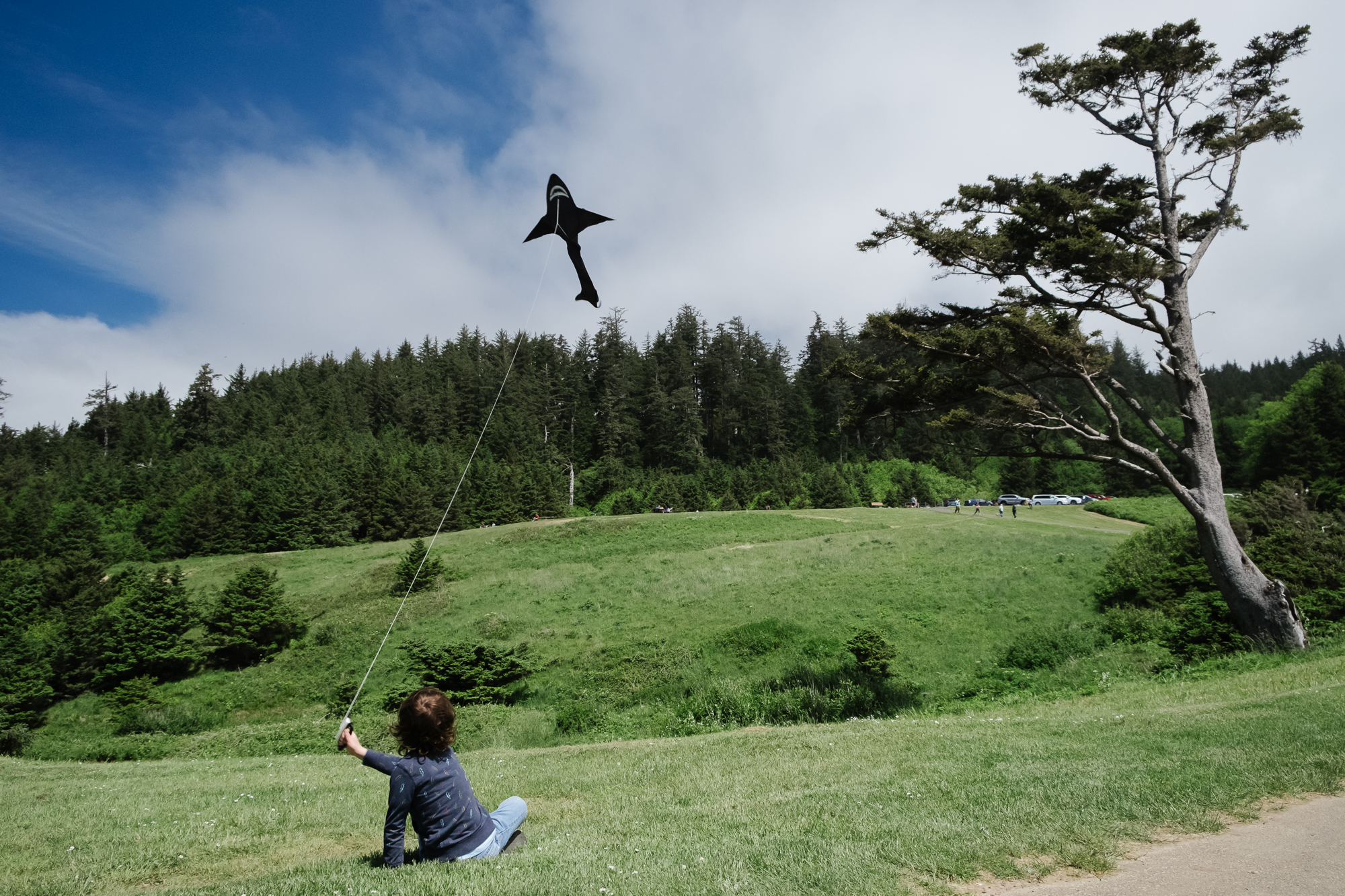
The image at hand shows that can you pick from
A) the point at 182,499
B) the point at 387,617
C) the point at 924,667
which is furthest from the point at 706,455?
the point at 924,667

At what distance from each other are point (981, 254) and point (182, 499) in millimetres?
81094

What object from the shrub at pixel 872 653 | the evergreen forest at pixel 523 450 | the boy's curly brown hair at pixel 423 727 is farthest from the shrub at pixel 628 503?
the boy's curly brown hair at pixel 423 727

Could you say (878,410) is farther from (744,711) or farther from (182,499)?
(182,499)

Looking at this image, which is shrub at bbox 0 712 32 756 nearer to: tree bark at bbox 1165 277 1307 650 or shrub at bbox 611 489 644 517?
tree bark at bbox 1165 277 1307 650

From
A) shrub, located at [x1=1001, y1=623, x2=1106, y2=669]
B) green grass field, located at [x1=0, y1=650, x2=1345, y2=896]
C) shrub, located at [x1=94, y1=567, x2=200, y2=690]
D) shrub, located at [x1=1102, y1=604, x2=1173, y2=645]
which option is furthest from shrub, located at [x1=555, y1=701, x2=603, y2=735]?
shrub, located at [x1=94, y1=567, x2=200, y2=690]

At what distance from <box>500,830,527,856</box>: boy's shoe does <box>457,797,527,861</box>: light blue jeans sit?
35 mm

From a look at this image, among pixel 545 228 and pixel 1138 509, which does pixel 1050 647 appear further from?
pixel 1138 509

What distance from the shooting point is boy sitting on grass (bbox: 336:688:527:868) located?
4742mm

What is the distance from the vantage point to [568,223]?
8.41 meters

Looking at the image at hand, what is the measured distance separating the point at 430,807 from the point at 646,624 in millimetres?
20715

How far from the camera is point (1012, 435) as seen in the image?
16609mm

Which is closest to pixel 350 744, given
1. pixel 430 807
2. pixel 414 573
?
pixel 430 807

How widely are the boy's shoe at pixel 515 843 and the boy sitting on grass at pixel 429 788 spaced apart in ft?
0.70

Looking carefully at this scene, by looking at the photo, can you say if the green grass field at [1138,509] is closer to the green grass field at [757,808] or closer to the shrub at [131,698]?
the green grass field at [757,808]
